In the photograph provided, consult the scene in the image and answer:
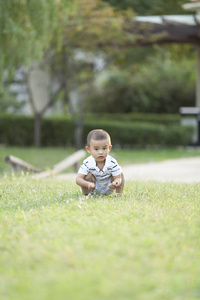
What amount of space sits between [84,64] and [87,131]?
3.30 meters

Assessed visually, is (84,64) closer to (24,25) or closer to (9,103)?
(9,103)

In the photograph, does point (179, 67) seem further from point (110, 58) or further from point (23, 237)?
point (23, 237)

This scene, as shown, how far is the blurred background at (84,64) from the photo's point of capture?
10484 millimetres

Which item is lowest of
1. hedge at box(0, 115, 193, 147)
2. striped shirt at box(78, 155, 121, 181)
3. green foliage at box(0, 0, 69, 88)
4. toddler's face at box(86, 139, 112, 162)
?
hedge at box(0, 115, 193, 147)

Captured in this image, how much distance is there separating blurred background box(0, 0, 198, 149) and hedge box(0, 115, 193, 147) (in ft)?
0.13

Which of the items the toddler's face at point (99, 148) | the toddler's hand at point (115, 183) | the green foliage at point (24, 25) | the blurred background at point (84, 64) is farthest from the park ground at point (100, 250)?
the blurred background at point (84, 64)

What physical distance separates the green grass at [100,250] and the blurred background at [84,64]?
21.5 feet

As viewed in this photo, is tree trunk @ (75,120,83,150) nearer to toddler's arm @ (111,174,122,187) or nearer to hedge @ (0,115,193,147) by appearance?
hedge @ (0,115,193,147)

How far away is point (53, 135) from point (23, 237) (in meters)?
17.1

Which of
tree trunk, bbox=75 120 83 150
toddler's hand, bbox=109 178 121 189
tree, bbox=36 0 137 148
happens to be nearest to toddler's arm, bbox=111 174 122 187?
toddler's hand, bbox=109 178 121 189

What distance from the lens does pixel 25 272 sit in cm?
268

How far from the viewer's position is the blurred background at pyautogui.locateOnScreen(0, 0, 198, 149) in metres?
10.5

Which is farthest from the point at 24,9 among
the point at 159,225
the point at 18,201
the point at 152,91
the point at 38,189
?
the point at 152,91

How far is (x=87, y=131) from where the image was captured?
19.9m
